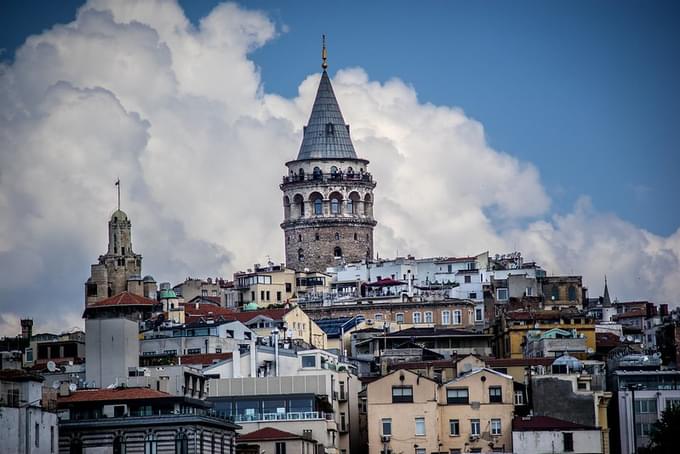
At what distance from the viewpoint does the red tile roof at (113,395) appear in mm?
97188

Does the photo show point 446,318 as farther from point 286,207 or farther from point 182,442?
point 182,442

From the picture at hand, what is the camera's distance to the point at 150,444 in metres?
95.1

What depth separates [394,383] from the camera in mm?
114438

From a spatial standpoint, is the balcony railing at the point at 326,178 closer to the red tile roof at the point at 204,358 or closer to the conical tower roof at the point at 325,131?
the conical tower roof at the point at 325,131

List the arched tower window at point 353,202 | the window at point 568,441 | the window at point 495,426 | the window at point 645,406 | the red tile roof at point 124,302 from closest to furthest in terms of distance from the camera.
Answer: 1. the window at point 568,441
2. the window at point 495,426
3. the window at point 645,406
4. the red tile roof at point 124,302
5. the arched tower window at point 353,202

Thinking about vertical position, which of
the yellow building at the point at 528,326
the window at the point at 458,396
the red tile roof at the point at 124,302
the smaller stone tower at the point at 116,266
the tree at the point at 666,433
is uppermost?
the smaller stone tower at the point at 116,266

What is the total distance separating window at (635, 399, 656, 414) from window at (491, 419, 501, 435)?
7814 mm

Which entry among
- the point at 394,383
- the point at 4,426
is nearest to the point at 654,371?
the point at 394,383

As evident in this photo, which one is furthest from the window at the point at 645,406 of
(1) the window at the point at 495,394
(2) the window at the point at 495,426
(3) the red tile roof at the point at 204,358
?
(3) the red tile roof at the point at 204,358

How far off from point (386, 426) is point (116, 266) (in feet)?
234

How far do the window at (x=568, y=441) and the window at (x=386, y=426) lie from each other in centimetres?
794

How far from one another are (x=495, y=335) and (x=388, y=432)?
33.5 m

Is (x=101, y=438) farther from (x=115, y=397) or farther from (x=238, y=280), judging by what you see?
(x=238, y=280)

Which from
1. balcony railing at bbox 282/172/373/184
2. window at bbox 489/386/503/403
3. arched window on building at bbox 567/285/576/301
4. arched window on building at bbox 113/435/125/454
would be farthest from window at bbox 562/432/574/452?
balcony railing at bbox 282/172/373/184
